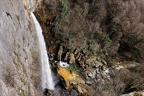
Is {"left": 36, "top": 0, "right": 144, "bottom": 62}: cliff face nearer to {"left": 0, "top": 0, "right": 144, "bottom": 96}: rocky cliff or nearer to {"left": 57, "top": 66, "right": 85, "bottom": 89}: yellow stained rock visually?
{"left": 0, "top": 0, "right": 144, "bottom": 96}: rocky cliff

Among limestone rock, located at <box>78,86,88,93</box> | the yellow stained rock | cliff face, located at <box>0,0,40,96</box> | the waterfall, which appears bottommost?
limestone rock, located at <box>78,86,88,93</box>

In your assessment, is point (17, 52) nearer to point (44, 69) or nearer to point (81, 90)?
point (44, 69)

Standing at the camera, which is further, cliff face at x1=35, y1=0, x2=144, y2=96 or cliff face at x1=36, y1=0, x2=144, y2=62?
cliff face at x1=36, y1=0, x2=144, y2=62

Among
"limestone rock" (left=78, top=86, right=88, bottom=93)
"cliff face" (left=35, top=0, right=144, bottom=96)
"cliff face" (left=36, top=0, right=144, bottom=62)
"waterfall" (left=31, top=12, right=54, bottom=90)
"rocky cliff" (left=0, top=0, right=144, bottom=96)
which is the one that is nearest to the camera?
"rocky cliff" (left=0, top=0, right=144, bottom=96)

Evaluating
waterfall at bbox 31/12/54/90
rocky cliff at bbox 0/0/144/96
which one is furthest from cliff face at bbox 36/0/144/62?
waterfall at bbox 31/12/54/90

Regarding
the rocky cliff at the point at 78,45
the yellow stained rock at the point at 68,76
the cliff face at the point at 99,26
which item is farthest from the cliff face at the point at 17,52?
the cliff face at the point at 99,26

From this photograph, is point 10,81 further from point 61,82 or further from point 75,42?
point 75,42

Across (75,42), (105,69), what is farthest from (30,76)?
(105,69)
